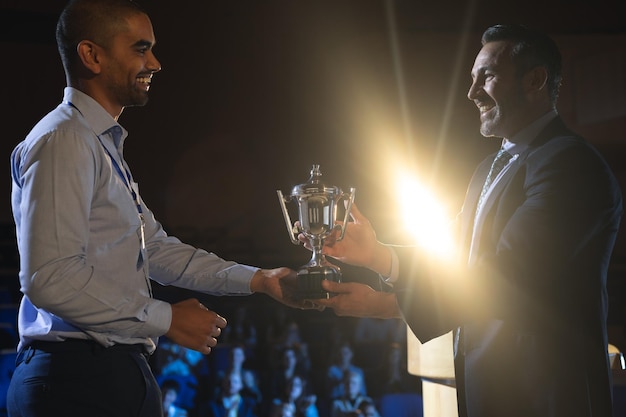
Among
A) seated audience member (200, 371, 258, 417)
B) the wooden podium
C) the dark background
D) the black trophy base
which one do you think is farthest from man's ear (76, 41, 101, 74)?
the dark background

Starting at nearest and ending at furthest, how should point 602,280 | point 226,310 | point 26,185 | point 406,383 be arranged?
point 26,185, point 602,280, point 406,383, point 226,310

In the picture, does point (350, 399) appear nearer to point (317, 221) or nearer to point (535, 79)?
point (317, 221)

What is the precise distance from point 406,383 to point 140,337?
361 centimetres

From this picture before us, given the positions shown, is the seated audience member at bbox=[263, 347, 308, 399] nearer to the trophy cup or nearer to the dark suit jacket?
the trophy cup

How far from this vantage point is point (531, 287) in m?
1.45

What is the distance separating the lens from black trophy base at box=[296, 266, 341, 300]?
175 cm

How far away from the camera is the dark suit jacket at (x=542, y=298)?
1.44 m

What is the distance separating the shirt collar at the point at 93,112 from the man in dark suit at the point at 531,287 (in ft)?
2.29

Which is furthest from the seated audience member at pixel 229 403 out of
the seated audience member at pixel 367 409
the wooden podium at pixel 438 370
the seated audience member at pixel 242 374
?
the wooden podium at pixel 438 370

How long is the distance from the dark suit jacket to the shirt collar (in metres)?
0.78

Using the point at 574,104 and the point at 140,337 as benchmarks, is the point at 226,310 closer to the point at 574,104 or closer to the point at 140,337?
the point at 140,337

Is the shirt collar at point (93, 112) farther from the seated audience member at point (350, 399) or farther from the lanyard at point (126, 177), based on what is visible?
the seated audience member at point (350, 399)

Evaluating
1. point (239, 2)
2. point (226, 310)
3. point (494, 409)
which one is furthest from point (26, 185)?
point (239, 2)

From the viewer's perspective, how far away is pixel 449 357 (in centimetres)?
217
